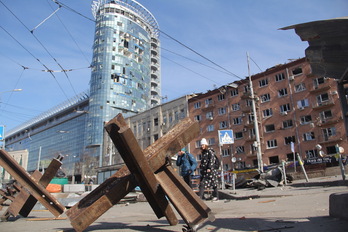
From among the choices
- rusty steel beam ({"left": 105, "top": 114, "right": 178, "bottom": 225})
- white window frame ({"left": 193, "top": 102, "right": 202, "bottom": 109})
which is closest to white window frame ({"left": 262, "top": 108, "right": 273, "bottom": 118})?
white window frame ({"left": 193, "top": 102, "right": 202, "bottom": 109})

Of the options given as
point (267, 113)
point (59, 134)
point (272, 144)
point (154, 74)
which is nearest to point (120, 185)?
point (272, 144)

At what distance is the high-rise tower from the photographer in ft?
294

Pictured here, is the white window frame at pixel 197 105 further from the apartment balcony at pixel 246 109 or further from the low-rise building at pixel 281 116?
the apartment balcony at pixel 246 109

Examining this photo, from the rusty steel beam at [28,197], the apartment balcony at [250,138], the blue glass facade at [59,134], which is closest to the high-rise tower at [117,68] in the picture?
the blue glass facade at [59,134]

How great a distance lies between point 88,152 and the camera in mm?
90250

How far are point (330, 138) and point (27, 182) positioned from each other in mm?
43397

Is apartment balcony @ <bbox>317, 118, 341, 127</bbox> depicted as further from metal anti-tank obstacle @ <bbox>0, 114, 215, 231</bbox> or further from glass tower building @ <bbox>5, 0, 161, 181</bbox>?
glass tower building @ <bbox>5, 0, 161, 181</bbox>

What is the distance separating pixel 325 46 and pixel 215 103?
51630 mm

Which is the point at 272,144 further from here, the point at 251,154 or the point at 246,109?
the point at 246,109

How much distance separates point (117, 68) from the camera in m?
95.3

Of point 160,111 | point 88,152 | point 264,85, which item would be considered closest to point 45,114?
point 88,152

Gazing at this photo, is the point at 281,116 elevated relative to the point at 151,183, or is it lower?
elevated

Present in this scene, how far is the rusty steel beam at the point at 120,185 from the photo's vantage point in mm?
3395

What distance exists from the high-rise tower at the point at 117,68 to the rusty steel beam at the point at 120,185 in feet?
279
